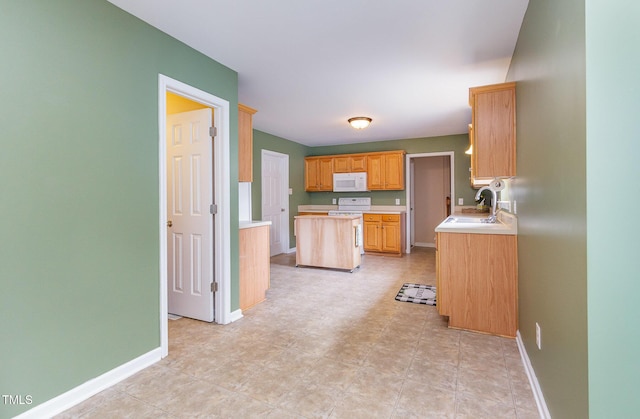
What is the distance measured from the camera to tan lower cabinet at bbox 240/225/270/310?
125 inches

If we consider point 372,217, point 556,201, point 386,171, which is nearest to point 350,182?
point 386,171

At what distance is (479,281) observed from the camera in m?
2.57

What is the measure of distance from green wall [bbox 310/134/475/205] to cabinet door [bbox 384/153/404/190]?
32 cm

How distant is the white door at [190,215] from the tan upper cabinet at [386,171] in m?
4.22

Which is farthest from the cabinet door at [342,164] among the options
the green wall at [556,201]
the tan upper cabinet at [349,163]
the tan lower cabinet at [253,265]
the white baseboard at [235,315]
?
the green wall at [556,201]

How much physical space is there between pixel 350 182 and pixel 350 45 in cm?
412

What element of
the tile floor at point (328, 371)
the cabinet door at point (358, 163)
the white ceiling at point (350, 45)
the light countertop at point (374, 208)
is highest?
the white ceiling at point (350, 45)

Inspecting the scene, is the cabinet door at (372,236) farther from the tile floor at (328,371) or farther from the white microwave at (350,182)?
the tile floor at (328,371)

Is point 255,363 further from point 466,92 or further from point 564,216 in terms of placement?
point 466,92

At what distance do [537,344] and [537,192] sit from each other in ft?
2.88

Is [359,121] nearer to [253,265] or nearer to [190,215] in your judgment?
[253,265]

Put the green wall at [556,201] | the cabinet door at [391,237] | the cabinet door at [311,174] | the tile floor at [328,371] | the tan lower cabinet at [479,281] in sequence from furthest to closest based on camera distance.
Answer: the cabinet door at [311,174], the cabinet door at [391,237], the tan lower cabinet at [479,281], the tile floor at [328,371], the green wall at [556,201]

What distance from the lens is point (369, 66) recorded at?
288 centimetres

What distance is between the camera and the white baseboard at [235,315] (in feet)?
9.32
